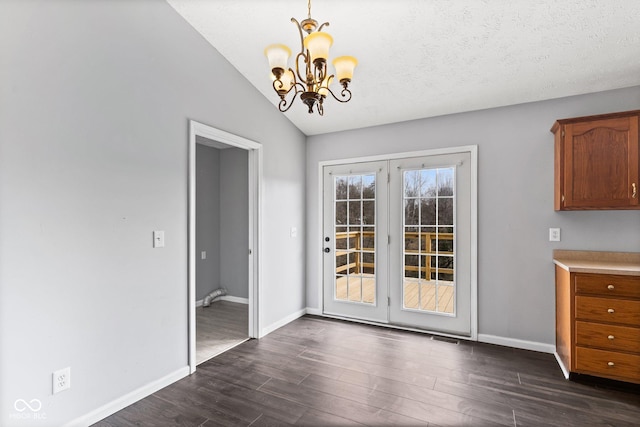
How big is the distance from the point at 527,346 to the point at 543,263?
0.83 meters

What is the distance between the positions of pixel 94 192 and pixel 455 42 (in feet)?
9.41

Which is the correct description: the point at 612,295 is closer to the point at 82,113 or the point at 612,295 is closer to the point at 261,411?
the point at 261,411

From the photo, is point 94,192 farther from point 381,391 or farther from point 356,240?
point 356,240

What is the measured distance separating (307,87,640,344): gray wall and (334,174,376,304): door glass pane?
107 cm

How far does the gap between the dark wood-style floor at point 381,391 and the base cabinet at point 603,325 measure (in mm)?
163

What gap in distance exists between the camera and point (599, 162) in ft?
8.76

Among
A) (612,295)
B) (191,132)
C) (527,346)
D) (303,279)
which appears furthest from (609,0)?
(303,279)

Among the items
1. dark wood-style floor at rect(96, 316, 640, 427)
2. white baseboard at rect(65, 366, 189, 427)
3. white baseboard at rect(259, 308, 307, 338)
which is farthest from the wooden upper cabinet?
white baseboard at rect(65, 366, 189, 427)

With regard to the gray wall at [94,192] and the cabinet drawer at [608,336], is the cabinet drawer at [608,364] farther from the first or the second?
the gray wall at [94,192]

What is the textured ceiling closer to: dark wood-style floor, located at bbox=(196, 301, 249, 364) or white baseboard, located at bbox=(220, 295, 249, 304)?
dark wood-style floor, located at bbox=(196, 301, 249, 364)

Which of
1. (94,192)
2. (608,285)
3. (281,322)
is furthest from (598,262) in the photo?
(94,192)

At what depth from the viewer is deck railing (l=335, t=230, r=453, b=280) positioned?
11.7ft

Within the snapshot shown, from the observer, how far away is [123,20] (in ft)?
7.38

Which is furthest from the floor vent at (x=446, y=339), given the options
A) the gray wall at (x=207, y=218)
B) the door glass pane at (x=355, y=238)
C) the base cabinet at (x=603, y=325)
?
the gray wall at (x=207, y=218)
